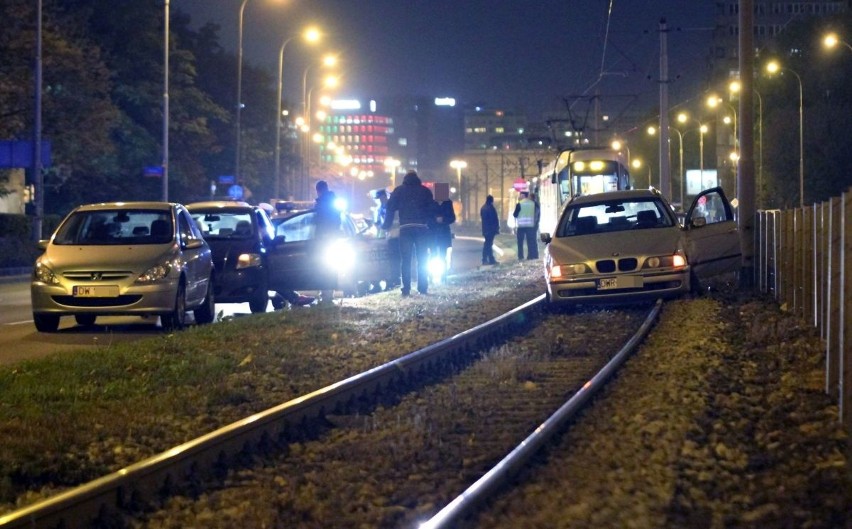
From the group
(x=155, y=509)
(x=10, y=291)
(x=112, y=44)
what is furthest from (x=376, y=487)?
(x=112, y=44)

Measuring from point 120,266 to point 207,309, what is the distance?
2.72m

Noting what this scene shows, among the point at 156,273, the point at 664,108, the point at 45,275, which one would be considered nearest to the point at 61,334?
the point at 45,275

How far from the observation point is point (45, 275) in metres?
16.5

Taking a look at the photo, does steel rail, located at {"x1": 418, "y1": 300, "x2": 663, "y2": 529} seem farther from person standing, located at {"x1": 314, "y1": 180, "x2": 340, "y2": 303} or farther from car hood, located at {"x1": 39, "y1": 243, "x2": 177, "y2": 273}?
person standing, located at {"x1": 314, "y1": 180, "x2": 340, "y2": 303}

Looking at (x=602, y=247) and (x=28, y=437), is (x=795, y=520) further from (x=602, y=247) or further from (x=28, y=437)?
(x=602, y=247)

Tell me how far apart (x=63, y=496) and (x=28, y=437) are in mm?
2257

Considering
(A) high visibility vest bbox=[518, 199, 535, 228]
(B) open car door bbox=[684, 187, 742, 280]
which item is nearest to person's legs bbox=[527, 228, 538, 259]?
(A) high visibility vest bbox=[518, 199, 535, 228]

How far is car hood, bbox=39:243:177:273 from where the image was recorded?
53.9 ft

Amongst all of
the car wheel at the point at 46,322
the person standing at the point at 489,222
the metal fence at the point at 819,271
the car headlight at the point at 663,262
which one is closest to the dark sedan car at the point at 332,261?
the car wheel at the point at 46,322

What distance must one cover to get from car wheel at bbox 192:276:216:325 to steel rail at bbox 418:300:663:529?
8.24m

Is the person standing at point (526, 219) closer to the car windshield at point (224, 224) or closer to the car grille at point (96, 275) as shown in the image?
the car windshield at point (224, 224)

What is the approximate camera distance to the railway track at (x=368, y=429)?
6531 mm

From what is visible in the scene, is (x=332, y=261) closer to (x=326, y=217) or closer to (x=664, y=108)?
(x=326, y=217)

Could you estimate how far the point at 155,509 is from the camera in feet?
22.4
